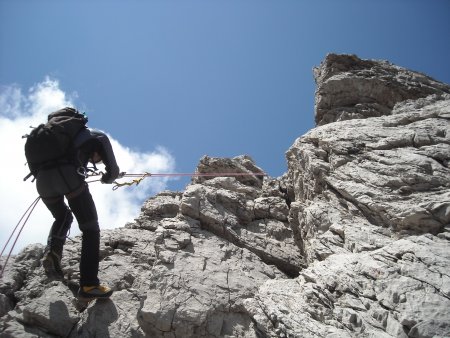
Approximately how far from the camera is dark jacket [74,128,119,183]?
7.15 metres

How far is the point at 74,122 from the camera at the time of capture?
23.2ft

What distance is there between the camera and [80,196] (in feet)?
23.1

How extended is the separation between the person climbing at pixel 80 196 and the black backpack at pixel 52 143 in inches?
1.7

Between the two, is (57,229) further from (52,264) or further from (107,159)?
(107,159)

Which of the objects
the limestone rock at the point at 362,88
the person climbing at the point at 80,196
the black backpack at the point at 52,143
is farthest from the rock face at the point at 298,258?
the black backpack at the point at 52,143

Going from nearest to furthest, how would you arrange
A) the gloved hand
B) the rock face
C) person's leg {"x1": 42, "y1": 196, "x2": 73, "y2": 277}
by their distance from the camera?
the rock face → person's leg {"x1": 42, "y1": 196, "x2": 73, "y2": 277} → the gloved hand

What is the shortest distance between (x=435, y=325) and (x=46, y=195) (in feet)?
24.6

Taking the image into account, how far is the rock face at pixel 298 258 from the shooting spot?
5.68m

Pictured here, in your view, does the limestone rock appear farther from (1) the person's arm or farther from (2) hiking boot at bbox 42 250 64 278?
(2) hiking boot at bbox 42 250 64 278

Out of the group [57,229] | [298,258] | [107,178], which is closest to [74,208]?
[57,229]

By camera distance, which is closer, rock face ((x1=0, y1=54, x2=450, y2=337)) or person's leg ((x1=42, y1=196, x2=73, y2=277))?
rock face ((x1=0, y1=54, x2=450, y2=337))

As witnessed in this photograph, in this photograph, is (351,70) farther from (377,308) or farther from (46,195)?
(46,195)

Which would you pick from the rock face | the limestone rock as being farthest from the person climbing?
the limestone rock

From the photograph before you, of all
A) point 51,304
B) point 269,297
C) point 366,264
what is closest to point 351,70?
point 366,264
